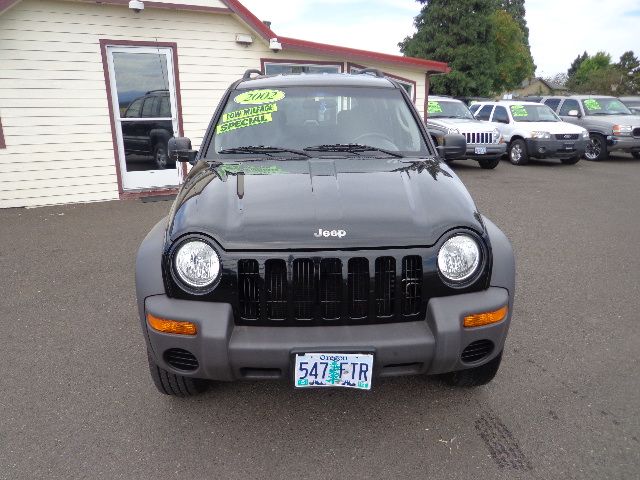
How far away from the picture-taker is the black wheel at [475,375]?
277cm

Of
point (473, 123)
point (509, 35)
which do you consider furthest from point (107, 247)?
point (509, 35)

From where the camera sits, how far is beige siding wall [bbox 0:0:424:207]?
760 centimetres

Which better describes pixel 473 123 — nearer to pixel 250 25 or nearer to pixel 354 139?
pixel 250 25

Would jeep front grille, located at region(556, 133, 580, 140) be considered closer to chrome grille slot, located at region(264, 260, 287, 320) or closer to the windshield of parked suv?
the windshield of parked suv

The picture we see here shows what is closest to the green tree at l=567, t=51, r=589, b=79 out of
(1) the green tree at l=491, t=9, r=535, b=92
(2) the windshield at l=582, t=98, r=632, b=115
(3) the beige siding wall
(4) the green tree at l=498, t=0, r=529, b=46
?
(4) the green tree at l=498, t=0, r=529, b=46

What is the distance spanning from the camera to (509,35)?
1435 inches

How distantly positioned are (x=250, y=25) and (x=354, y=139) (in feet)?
21.1

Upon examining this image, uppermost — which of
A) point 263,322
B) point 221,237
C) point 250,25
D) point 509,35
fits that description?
point 509,35

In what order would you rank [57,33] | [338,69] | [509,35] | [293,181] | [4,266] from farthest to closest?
1. [509,35]
2. [338,69]
3. [57,33]
4. [4,266]
5. [293,181]

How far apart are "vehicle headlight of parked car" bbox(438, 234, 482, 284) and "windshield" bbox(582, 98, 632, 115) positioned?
15083 mm

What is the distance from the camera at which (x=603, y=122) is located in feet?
46.5

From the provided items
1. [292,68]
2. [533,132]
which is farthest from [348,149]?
[533,132]

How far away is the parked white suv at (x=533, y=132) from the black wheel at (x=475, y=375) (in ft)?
37.5

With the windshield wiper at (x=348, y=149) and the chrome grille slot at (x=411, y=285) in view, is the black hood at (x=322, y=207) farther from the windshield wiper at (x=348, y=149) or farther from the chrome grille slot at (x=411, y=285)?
the windshield wiper at (x=348, y=149)
